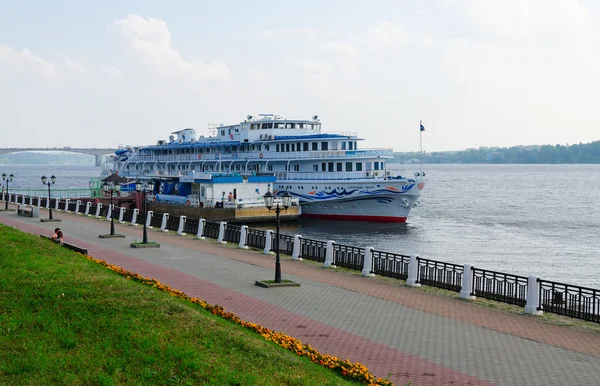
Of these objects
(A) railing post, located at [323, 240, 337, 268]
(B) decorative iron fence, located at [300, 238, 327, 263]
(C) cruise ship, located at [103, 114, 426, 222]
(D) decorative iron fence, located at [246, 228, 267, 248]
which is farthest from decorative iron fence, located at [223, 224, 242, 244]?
(C) cruise ship, located at [103, 114, 426, 222]

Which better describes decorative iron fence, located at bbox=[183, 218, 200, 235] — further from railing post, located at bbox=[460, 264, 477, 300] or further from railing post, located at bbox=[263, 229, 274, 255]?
railing post, located at bbox=[460, 264, 477, 300]

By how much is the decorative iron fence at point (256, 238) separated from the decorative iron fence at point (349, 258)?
5.04m

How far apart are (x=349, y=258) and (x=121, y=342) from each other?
13.8 metres

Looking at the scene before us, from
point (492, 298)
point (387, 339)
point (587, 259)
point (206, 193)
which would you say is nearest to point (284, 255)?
point (492, 298)

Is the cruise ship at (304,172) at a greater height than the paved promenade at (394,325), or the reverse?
A: the cruise ship at (304,172)

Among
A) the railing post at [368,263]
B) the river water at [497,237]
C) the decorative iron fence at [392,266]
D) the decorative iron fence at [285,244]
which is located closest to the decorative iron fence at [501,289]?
the decorative iron fence at [392,266]

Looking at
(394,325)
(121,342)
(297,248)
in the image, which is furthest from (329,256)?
(121,342)

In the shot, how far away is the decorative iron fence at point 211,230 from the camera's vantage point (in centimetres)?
3317

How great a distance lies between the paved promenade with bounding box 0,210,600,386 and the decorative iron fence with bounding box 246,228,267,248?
13.5 feet

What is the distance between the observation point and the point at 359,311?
54.5ft

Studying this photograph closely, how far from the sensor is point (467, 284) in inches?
741

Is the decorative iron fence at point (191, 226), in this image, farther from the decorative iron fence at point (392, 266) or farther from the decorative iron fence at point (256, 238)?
the decorative iron fence at point (392, 266)

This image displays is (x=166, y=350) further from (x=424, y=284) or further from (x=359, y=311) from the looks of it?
(x=424, y=284)

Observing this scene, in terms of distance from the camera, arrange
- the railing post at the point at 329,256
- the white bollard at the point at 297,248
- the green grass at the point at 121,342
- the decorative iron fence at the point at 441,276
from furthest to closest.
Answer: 1. the white bollard at the point at 297,248
2. the railing post at the point at 329,256
3. the decorative iron fence at the point at 441,276
4. the green grass at the point at 121,342
